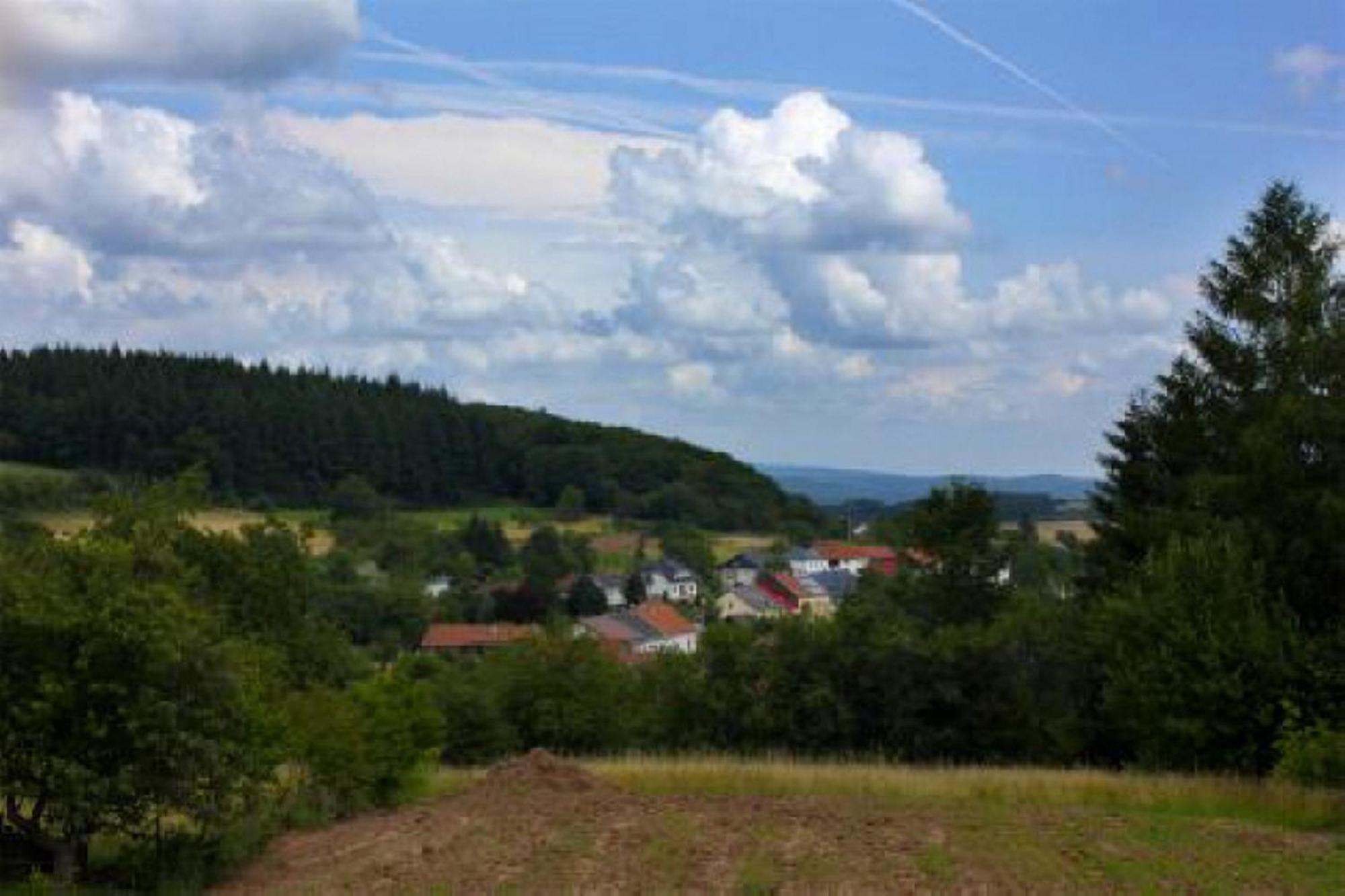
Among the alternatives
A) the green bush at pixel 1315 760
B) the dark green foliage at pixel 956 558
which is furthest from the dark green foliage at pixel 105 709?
the dark green foliage at pixel 956 558

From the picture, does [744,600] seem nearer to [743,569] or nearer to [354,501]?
[743,569]

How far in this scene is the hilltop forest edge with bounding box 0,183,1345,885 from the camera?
17562mm

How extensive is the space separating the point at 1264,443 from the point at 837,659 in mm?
9661

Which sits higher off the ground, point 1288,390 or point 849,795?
point 1288,390

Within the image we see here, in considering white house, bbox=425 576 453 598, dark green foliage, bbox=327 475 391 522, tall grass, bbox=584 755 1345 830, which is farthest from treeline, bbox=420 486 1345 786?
dark green foliage, bbox=327 475 391 522

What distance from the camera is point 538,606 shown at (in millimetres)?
108812

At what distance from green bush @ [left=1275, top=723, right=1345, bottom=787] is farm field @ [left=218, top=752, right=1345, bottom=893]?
32 centimetres

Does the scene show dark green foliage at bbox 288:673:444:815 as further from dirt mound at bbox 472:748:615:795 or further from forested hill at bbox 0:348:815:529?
forested hill at bbox 0:348:815:529

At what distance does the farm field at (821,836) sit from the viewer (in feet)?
54.6

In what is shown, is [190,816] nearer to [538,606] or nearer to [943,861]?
[943,861]

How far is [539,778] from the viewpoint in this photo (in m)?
22.1

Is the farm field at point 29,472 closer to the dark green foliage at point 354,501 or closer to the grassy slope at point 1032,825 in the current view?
the dark green foliage at point 354,501

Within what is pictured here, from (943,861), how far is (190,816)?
8.50m

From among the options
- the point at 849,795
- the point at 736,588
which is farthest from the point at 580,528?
the point at 849,795
